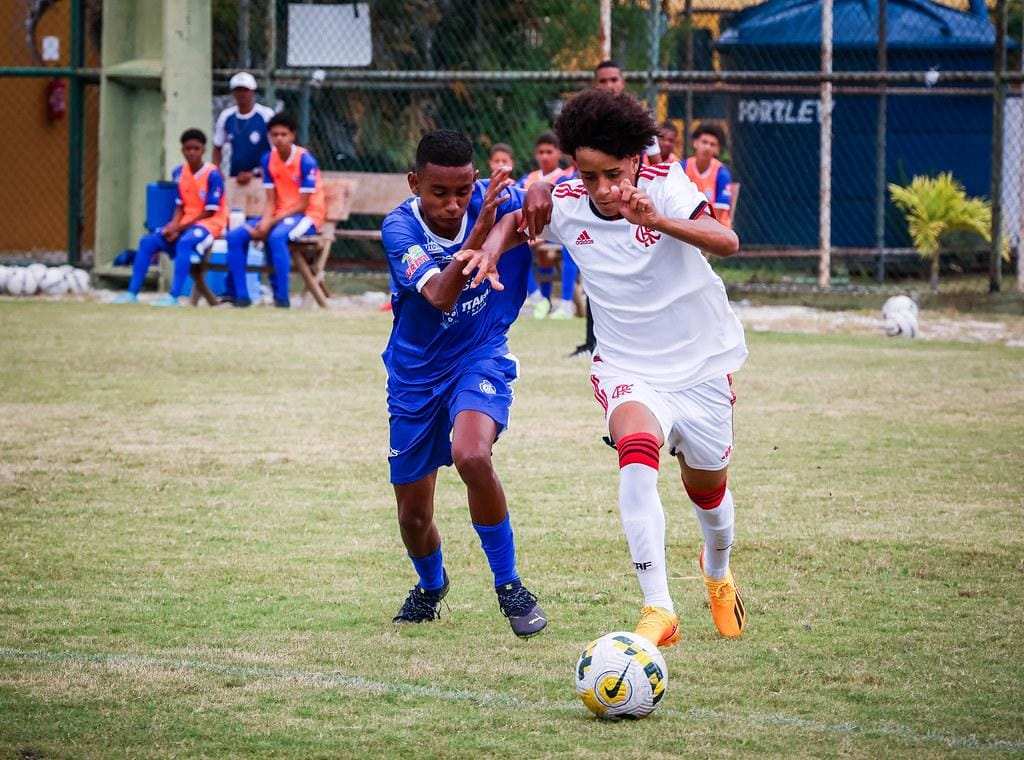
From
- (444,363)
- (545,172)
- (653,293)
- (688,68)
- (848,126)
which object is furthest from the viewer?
(848,126)

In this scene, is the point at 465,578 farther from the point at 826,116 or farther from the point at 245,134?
the point at 245,134

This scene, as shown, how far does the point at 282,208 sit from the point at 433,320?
10453mm

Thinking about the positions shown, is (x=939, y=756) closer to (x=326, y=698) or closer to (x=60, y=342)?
(x=326, y=698)

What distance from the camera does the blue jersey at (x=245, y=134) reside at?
15.6 metres

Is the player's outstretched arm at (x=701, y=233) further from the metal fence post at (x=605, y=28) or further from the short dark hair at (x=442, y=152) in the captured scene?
the metal fence post at (x=605, y=28)

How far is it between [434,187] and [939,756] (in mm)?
2381

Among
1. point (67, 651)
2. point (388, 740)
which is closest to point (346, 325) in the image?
point (67, 651)

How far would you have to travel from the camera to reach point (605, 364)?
4918mm

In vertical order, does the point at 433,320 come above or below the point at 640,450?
above

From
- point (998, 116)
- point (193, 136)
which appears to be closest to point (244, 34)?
point (193, 136)

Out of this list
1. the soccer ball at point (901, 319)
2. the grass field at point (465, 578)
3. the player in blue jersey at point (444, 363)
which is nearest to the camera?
the grass field at point (465, 578)

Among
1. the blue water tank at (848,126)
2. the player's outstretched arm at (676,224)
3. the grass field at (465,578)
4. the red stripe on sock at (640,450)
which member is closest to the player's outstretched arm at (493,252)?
the player's outstretched arm at (676,224)

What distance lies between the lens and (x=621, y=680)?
3906mm

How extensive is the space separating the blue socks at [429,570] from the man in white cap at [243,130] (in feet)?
36.2
